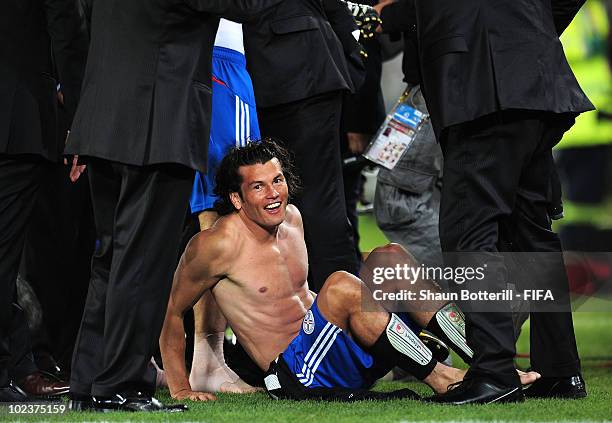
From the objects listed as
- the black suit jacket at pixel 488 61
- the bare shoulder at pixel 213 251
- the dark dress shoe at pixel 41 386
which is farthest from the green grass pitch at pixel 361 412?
the black suit jacket at pixel 488 61

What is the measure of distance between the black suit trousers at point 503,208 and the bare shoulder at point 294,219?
3.01ft

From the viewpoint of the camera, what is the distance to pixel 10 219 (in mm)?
4422

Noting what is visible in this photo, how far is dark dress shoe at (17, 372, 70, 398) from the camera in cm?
474

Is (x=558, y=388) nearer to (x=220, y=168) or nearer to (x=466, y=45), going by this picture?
(x=466, y=45)

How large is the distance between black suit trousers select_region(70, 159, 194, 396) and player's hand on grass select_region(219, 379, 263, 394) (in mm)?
899

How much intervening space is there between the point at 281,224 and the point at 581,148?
238 inches

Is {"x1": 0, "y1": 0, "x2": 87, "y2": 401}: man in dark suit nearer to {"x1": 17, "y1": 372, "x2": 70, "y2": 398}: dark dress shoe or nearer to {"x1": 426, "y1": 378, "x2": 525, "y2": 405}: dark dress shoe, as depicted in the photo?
{"x1": 17, "y1": 372, "x2": 70, "y2": 398}: dark dress shoe

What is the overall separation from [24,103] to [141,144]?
74 cm

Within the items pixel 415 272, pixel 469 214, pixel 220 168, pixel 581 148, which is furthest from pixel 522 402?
pixel 581 148

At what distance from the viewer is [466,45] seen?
4230mm

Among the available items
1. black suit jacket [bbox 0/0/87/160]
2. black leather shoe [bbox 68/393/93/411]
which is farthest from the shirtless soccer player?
black suit jacket [bbox 0/0/87/160]

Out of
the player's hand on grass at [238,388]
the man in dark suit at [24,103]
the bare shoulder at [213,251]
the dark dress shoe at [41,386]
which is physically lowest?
the player's hand on grass at [238,388]

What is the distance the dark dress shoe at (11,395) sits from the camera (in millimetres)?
4367

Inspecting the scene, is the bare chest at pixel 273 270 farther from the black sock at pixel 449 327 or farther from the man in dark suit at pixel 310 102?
the black sock at pixel 449 327
